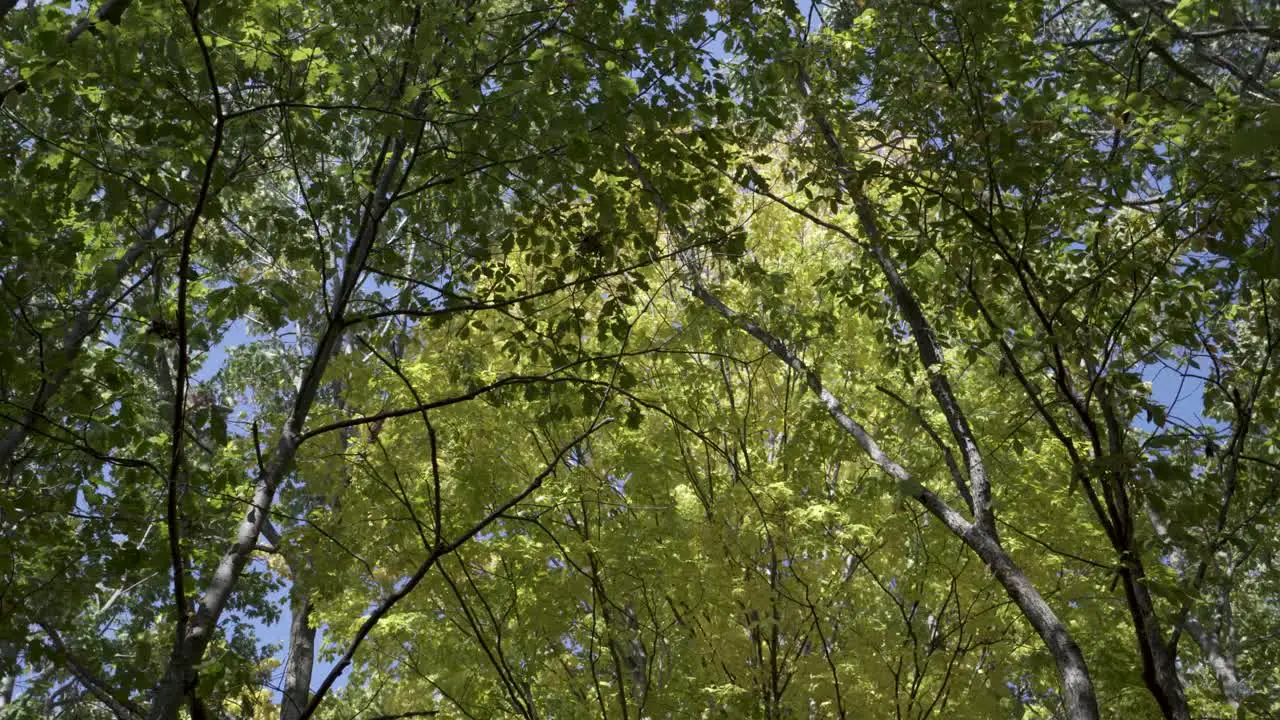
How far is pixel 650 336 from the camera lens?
7.07 m

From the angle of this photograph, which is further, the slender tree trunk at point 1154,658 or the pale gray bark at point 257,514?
the slender tree trunk at point 1154,658

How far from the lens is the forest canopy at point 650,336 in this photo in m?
3.41

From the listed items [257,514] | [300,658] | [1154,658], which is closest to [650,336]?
[1154,658]

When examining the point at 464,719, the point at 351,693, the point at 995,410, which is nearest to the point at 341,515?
the point at 464,719

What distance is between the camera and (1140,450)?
375 cm

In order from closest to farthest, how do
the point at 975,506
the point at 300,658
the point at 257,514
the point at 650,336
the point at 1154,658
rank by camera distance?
the point at 257,514, the point at 1154,658, the point at 975,506, the point at 650,336, the point at 300,658

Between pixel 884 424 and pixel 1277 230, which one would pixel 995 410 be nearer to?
pixel 884 424

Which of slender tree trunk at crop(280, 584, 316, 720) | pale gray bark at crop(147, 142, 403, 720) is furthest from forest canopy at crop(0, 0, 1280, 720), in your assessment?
slender tree trunk at crop(280, 584, 316, 720)

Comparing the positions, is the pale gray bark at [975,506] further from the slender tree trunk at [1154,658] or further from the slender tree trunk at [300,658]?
the slender tree trunk at [300,658]

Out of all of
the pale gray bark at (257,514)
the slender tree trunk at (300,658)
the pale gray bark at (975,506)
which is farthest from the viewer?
the slender tree trunk at (300,658)

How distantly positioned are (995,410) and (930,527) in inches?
59.0

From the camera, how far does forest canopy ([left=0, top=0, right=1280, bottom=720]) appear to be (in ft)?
11.2

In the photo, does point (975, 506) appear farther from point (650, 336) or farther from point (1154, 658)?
point (650, 336)

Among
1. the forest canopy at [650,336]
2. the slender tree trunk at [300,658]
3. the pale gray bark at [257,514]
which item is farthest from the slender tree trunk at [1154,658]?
the slender tree trunk at [300,658]
